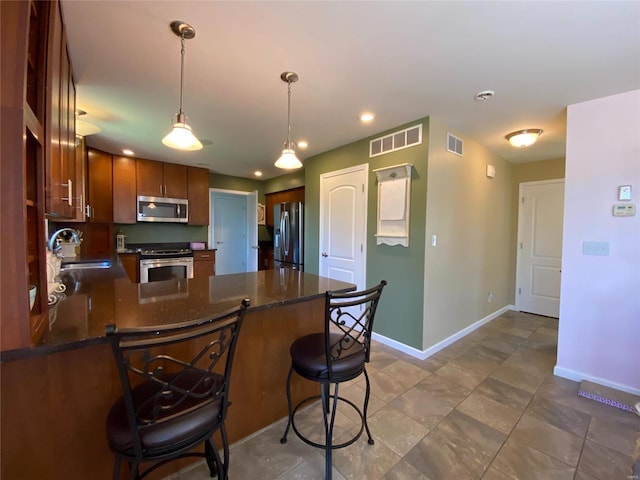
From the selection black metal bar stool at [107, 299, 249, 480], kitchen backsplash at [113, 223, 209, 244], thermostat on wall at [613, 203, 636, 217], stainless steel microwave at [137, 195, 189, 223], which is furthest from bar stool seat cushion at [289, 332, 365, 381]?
kitchen backsplash at [113, 223, 209, 244]

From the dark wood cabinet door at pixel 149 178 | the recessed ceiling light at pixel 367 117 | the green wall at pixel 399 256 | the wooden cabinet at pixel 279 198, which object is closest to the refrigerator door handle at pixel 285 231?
the wooden cabinet at pixel 279 198

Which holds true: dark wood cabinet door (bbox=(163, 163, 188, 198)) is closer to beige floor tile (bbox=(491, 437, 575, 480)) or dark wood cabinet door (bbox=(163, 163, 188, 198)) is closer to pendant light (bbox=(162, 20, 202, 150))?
pendant light (bbox=(162, 20, 202, 150))

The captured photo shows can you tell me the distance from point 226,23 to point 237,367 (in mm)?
1979

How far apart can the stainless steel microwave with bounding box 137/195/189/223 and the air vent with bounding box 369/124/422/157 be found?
3.44 meters

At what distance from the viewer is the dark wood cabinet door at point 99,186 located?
3.91m

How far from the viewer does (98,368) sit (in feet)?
3.80

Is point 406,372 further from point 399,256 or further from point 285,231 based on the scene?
point 285,231

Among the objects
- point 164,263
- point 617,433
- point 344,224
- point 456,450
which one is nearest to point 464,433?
point 456,450

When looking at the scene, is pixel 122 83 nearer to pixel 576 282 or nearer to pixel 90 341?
pixel 90 341

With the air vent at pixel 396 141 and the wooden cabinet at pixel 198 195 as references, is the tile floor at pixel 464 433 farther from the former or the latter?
the wooden cabinet at pixel 198 195

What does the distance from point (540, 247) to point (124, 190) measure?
6.64 m

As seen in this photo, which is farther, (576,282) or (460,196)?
(460,196)

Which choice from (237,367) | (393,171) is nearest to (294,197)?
(393,171)

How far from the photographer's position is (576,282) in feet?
7.68
